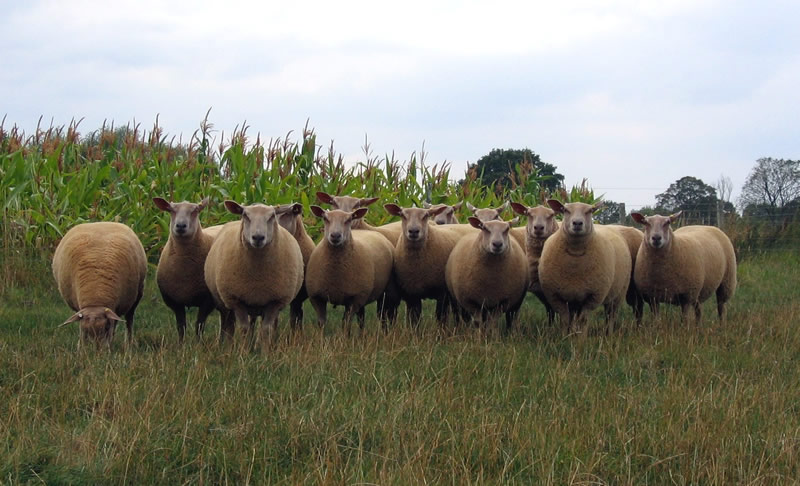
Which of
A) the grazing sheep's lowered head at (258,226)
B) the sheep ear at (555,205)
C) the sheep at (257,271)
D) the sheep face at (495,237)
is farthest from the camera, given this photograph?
→ the sheep ear at (555,205)

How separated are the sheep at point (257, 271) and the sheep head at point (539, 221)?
2.77 meters

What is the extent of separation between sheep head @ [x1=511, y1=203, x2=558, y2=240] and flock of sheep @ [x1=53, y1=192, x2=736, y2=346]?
0.7 inches

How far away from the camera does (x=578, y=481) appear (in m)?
3.90

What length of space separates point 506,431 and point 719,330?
450 cm

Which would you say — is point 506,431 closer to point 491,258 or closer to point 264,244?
point 264,244

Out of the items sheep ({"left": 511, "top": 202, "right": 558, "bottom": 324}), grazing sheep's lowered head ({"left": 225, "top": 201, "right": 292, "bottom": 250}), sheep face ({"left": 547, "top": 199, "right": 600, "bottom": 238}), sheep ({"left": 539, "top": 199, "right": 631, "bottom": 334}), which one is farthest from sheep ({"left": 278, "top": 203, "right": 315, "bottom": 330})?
sheep face ({"left": 547, "top": 199, "right": 600, "bottom": 238})

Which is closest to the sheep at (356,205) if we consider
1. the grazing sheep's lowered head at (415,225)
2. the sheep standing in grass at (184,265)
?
the grazing sheep's lowered head at (415,225)

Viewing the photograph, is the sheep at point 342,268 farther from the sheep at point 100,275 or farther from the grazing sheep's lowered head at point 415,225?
the sheep at point 100,275

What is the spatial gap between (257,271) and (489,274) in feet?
7.56

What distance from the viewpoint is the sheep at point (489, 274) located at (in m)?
8.18

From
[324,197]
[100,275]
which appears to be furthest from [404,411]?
[324,197]

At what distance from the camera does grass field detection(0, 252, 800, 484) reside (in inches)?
160

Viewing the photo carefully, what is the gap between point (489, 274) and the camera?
825 centimetres

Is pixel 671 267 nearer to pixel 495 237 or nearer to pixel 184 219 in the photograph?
pixel 495 237
